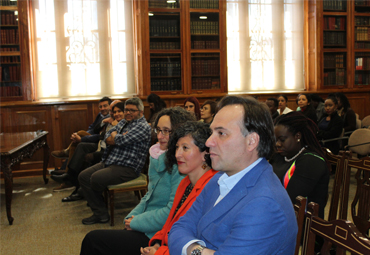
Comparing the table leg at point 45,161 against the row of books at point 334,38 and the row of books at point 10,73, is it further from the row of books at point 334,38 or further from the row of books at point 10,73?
the row of books at point 334,38

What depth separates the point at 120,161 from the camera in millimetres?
3381

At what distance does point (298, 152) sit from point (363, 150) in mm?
2426

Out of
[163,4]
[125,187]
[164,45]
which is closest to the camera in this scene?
[125,187]

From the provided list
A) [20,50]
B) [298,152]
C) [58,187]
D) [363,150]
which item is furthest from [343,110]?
[20,50]

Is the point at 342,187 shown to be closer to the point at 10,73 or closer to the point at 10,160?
the point at 10,160

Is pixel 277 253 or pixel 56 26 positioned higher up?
pixel 56 26

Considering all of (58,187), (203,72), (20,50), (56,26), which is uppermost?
(56,26)

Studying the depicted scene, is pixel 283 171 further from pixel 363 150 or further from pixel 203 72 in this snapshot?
pixel 203 72

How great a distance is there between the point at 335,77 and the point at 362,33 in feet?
3.49

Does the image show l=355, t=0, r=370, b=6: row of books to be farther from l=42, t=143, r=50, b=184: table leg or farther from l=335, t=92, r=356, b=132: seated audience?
l=42, t=143, r=50, b=184: table leg

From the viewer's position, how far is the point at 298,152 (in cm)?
197

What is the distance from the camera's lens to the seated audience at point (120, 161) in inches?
130

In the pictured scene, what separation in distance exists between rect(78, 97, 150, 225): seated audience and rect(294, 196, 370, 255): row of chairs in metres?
2.32

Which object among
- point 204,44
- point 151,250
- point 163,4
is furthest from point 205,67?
point 151,250
